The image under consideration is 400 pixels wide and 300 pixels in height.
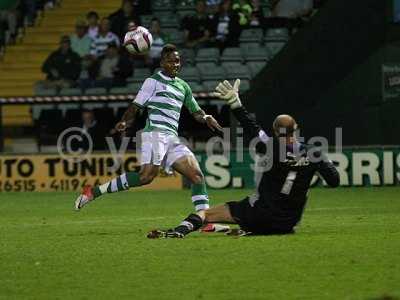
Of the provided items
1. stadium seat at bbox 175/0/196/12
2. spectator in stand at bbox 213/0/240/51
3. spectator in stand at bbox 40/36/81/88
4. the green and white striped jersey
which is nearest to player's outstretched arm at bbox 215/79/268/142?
the green and white striped jersey

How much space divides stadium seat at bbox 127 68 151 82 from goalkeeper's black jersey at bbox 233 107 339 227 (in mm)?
11488

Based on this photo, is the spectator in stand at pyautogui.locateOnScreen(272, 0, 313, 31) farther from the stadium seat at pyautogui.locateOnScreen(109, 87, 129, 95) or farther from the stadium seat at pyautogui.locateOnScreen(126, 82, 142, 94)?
the stadium seat at pyautogui.locateOnScreen(109, 87, 129, 95)

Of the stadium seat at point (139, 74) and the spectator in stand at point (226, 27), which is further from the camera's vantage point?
the spectator in stand at point (226, 27)

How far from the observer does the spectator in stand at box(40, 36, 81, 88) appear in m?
24.1

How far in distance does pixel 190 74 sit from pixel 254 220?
1135 cm

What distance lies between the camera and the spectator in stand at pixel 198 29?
2403cm

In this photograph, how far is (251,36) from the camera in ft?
78.1

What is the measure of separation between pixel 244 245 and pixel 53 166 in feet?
36.9

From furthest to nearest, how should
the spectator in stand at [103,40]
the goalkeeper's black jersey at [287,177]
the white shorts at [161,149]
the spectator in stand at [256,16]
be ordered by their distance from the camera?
the spectator in stand at [103,40] → the spectator in stand at [256,16] → the white shorts at [161,149] → the goalkeeper's black jersey at [287,177]

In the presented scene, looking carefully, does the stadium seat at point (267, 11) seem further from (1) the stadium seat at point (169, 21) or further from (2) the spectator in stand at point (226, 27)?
(1) the stadium seat at point (169, 21)

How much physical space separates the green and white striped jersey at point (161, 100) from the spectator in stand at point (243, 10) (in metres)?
10.8

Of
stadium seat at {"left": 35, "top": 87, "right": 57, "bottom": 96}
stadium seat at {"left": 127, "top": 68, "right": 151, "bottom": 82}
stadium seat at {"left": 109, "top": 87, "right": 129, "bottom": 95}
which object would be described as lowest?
stadium seat at {"left": 35, "top": 87, "right": 57, "bottom": 96}

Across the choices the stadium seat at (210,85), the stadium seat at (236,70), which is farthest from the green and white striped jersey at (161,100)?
the stadium seat at (236,70)

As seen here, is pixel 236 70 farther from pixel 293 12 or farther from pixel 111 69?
pixel 111 69
